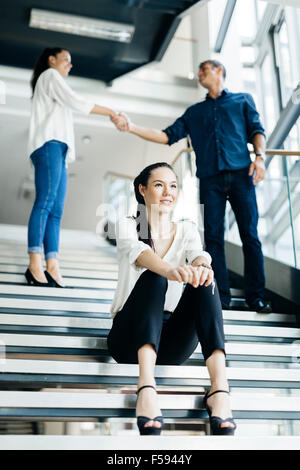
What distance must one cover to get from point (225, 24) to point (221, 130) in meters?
4.11

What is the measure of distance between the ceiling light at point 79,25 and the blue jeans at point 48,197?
10.5 feet

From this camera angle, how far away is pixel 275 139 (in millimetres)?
4941

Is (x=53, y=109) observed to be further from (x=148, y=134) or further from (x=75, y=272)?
(x=75, y=272)

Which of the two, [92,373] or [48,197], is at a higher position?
[48,197]

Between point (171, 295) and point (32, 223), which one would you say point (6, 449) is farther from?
point (32, 223)

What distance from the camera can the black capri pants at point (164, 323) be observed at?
5.89 ft

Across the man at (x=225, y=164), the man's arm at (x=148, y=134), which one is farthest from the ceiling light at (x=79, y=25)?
the man's arm at (x=148, y=134)

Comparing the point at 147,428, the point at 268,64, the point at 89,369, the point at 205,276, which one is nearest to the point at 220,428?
the point at 147,428

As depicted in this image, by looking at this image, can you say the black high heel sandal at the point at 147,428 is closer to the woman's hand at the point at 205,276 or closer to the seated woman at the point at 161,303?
the seated woman at the point at 161,303

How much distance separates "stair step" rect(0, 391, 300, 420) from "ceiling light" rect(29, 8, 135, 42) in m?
4.77

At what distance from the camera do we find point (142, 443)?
58.3 inches

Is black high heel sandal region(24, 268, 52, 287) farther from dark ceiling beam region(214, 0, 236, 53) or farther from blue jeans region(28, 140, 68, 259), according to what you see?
dark ceiling beam region(214, 0, 236, 53)

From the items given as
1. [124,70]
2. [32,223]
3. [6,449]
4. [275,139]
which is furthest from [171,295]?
[124,70]

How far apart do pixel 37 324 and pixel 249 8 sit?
573 cm
